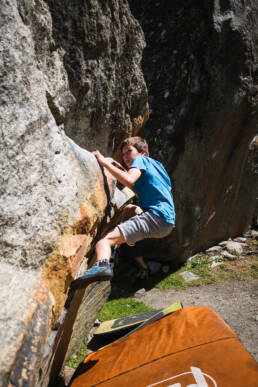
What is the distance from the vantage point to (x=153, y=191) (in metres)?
3.35

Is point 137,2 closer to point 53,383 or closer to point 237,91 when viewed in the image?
point 237,91

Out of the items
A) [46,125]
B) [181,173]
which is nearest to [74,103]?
[46,125]

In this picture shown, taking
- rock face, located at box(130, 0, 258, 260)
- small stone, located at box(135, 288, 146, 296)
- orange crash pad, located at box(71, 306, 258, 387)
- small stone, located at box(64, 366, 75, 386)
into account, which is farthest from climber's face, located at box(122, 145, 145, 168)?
small stone, located at box(135, 288, 146, 296)

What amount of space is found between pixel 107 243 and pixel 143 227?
0.46m

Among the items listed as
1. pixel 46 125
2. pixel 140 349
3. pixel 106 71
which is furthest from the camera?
pixel 106 71

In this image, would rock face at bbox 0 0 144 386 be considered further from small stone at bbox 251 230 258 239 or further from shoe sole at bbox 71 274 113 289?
small stone at bbox 251 230 258 239

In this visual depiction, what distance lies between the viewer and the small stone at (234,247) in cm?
727

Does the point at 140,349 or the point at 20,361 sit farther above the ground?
the point at 20,361

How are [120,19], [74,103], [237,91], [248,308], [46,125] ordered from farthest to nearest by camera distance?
[237,91], [248,308], [120,19], [74,103], [46,125]

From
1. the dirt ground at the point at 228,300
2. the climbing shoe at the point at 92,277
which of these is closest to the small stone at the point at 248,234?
the dirt ground at the point at 228,300

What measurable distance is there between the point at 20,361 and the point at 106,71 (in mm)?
3133

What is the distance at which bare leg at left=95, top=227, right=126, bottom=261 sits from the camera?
266 centimetres

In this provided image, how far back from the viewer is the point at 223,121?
6309 millimetres

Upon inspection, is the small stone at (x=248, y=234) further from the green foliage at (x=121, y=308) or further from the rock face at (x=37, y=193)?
the rock face at (x=37, y=193)
